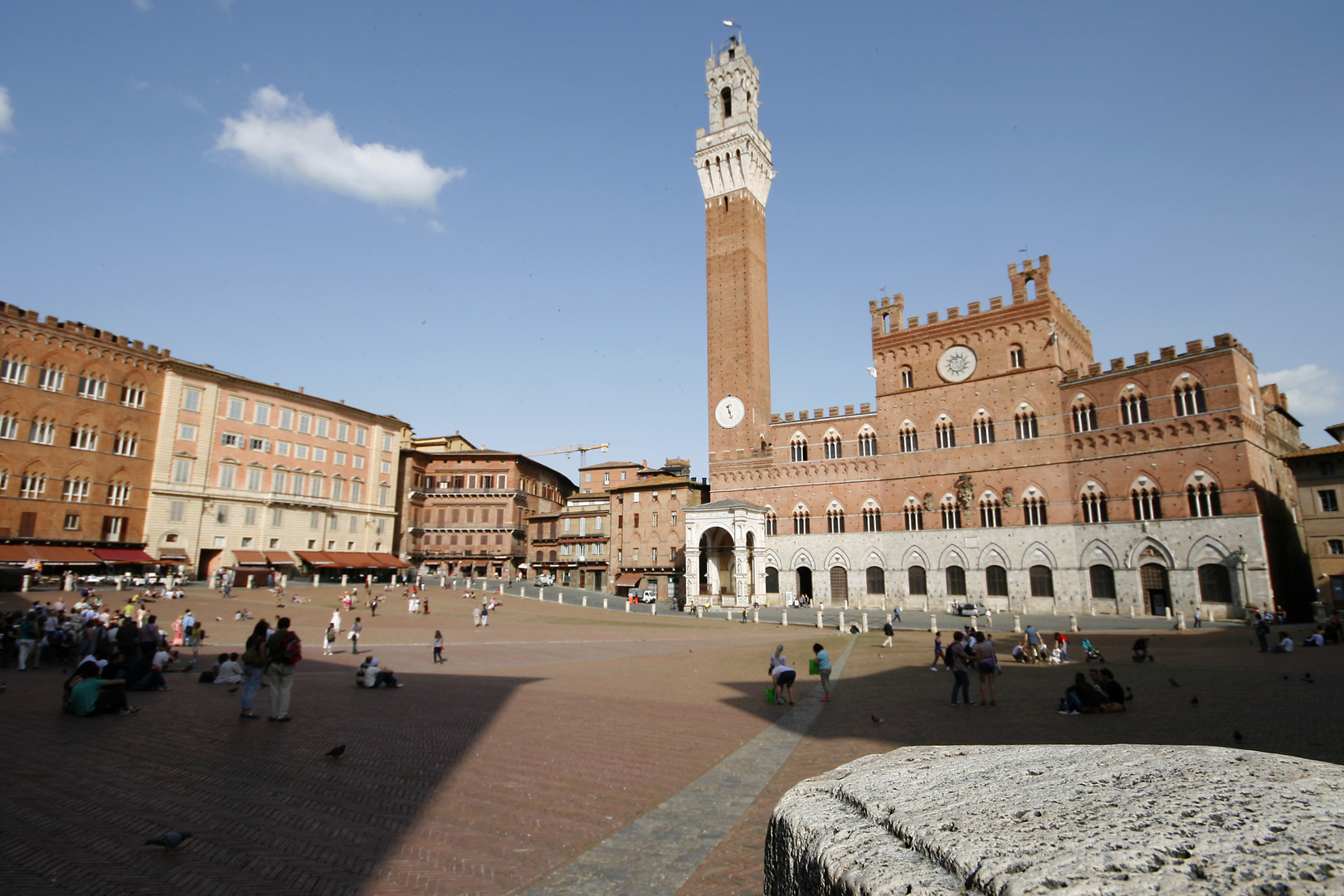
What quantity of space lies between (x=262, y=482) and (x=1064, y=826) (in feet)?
201

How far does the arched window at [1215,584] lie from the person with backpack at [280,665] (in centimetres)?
4331

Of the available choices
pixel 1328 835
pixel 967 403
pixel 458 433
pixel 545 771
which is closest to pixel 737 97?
pixel 967 403

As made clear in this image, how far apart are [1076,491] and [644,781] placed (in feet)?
137

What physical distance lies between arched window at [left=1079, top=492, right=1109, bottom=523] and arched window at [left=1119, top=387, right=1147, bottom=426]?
455 cm

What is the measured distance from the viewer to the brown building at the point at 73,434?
4266cm

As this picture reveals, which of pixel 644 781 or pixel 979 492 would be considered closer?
pixel 644 781

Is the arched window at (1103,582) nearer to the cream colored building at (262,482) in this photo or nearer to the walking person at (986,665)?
the walking person at (986,665)

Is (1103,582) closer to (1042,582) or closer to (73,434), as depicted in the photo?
(1042,582)

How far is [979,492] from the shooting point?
4722 cm

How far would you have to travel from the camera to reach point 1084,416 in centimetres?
4409

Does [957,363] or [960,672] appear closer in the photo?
[960,672]

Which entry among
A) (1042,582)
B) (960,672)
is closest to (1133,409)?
(1042,582)

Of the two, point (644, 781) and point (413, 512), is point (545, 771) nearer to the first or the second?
point (644, 781)

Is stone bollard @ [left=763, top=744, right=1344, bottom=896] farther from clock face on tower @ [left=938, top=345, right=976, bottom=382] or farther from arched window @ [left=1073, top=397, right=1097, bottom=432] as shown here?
clock face on tower @ [left=938, top=345, right=976, bottom=382]
